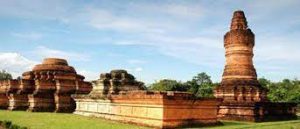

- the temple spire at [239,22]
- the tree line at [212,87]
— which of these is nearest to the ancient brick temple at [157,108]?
the temple spire at [239,22]

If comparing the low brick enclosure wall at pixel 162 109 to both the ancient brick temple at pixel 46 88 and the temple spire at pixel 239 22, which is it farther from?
the ancient brick temple at pixel 46 88

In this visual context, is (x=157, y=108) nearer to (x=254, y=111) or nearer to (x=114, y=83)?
(x=254, y=111)

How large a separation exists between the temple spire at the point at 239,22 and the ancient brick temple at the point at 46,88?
10258 mm

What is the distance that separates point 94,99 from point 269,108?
831 centimetres

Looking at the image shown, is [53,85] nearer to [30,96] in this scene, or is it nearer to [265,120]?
[30,96]

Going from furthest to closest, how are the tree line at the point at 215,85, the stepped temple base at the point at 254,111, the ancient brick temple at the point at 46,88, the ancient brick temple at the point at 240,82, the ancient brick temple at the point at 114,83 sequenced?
the tree line at the point at 215,85
the ancient brick temple at the point at 46,88
the ancient brick temple at the point at 114,83
the ancient brick temple at the point at 240,82
the stepped temple base at the point at 254,111

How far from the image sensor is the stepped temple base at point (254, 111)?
1686cm

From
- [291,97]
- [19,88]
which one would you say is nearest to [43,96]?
[19,88]

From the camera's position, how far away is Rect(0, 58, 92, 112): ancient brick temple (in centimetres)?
2234

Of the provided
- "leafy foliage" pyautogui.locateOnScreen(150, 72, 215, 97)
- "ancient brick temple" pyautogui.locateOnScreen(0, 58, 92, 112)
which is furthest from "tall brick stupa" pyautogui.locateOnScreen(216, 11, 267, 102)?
"leafy foliage" pyautogui.locateOnScreen(150, 72, 215, 97)

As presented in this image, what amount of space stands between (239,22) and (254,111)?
196 inches

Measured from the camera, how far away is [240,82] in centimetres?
1850

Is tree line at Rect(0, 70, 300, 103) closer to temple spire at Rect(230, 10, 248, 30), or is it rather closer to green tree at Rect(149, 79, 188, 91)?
Result: green tree at Rect(149, 79, 188, 91)

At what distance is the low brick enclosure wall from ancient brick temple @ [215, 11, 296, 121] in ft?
12.8
